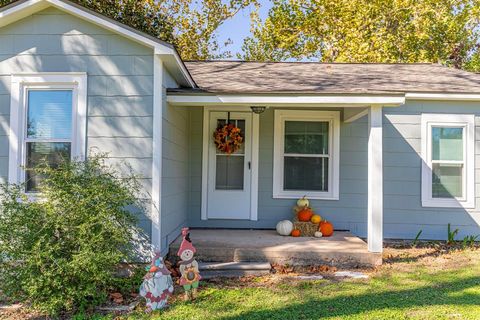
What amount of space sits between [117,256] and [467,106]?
623 centimetres

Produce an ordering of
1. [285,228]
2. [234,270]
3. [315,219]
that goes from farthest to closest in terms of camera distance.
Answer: [315,219] → [285,228] → [234,270]

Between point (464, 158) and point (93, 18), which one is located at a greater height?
point (93, 18)

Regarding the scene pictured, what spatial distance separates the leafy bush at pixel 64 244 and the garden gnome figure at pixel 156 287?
0.38m

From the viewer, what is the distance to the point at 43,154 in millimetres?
4461

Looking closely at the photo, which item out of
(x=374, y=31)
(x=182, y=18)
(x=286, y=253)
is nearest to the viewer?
(x=286, y=253)

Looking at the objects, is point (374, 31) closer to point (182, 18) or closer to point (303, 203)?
point (182, 18)

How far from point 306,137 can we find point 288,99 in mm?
1914

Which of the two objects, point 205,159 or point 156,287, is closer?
point 156,287

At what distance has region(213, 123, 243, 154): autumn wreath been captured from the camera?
6.26m

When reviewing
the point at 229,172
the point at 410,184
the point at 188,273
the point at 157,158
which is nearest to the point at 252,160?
the point at 229,172

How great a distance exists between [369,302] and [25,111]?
4529 mm

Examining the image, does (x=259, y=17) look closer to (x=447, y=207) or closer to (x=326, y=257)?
(x=447, y=207)

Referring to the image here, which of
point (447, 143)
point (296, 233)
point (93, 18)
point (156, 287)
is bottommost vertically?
point (156, 287)

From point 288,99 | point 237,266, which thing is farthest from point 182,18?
point 237,266
